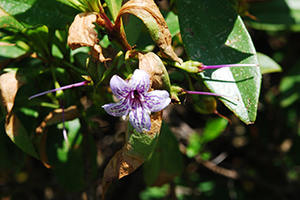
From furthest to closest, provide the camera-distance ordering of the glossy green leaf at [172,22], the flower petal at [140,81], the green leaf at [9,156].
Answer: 1. the green leaf at [9,156]
2. the glossy green leaf at [172,22]
3. the flower petal at [140,81]

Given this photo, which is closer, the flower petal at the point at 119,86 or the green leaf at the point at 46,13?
the flower petal at the point at 119,86

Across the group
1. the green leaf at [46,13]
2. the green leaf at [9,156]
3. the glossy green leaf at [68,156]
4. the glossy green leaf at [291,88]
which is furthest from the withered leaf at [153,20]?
the glossy green leaf at [291,88]

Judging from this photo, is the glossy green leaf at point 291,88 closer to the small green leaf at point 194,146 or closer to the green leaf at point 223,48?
the small green leaf at point 194,146

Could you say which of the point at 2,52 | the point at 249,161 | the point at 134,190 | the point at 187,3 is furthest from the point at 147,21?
the point at 249,161

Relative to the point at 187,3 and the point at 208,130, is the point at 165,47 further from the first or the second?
the point at 208,130

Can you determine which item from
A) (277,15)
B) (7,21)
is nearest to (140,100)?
(7,21)
